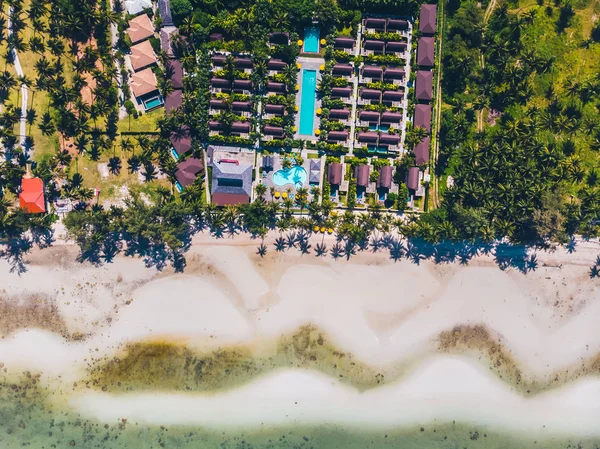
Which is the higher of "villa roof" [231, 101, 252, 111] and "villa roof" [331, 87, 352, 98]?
"villa roof" [331, 87, 352, 98]

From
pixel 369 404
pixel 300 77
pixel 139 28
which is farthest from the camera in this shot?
pixel 369 404

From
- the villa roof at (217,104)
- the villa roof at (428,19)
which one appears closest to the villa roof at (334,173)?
the villa roof at (217,104)

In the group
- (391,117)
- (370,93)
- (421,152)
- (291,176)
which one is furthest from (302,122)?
(421,152)

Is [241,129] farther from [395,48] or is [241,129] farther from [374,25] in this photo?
[395,48]

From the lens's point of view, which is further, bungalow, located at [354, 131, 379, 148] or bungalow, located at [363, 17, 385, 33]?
bungalow, located at [354, 131, 379, 148]

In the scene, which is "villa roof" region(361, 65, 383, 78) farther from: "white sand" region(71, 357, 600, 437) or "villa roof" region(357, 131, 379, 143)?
"white sand" region(71, 357, 600, 437)

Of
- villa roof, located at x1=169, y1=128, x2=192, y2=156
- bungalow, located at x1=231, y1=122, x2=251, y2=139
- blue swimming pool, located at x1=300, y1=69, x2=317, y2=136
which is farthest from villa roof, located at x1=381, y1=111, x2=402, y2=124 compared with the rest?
villa roof, located at x1=169, y1=128, x2=192, y2=156

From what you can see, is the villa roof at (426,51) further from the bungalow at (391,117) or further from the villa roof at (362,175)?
the villa roof at (362,175)
